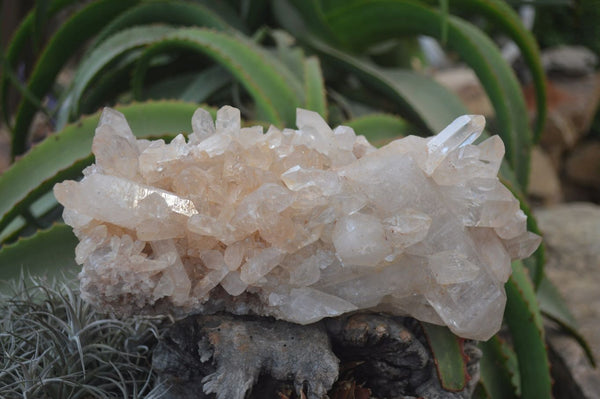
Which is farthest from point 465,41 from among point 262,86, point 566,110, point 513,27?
point 566,110

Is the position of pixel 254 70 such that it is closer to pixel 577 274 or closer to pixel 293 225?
pixel 293 225

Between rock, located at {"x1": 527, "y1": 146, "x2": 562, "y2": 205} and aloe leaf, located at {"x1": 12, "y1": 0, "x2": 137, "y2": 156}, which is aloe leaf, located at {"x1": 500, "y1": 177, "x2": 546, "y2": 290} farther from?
rock, located at {"x1": 527, "y1": 146, "x2": 562, "y2": 205}

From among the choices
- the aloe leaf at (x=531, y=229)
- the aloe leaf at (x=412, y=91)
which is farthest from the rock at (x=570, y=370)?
the aloe leaf at (x=412, y=91)

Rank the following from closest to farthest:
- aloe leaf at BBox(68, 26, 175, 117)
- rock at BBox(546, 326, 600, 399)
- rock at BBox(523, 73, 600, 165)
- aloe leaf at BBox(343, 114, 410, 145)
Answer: rock at BBox(546, 326, 600, 399) → aloe leaf at BBox(343, 114, 410, 145) → aloe leaf at BBox(68, 26, 175, 117) → rock at BBox(523, 73, 600, 165)

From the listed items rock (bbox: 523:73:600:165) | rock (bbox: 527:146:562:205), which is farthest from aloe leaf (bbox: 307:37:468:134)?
rock (bbox: 523:73:600:165)

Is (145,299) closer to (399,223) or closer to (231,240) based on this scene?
(231,240)

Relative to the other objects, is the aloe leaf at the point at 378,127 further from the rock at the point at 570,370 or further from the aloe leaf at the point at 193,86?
the rock at the point at 570,370
